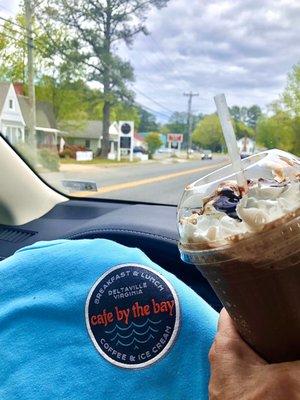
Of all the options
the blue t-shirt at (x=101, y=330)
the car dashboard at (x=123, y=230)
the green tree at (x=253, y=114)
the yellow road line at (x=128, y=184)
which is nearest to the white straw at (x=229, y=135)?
the blue t-shirt at (x=101, y=330)

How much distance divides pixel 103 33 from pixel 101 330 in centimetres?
158

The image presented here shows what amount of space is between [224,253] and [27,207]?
1.97 metres

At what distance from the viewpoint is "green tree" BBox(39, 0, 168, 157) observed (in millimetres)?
2385

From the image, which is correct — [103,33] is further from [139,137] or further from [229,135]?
[229,135]

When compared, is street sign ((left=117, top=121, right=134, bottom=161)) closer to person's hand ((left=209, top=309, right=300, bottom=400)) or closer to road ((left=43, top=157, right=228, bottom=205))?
road ((left=43, top=157, right=228, bottom=205))

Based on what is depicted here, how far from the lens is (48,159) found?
8.91ft

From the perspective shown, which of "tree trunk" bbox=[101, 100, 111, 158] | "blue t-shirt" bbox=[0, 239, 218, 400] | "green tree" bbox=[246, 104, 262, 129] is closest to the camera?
"blue t-shirt" bbox=[0, 239, 218, 400]

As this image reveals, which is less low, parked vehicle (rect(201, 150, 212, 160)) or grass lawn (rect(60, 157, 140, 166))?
parked vehicle (rect(201, 150, 212, 160))

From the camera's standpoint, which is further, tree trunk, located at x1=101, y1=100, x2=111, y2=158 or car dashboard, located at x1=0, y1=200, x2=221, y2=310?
tree trunk, located at x1=101, y1=100, x2=111, y2=158

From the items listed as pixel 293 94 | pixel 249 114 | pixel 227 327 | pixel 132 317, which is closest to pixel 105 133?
pixel 249 114

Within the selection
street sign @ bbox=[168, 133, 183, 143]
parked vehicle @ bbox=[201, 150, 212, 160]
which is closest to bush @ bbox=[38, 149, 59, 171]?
street sign @ bbox=[168, 133, 183, 143]

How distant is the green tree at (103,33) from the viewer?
2.38 meters

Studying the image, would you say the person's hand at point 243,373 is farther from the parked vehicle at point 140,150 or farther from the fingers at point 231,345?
the parked vehicle at point 140,150

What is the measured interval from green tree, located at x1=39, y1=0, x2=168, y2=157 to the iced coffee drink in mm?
1755
